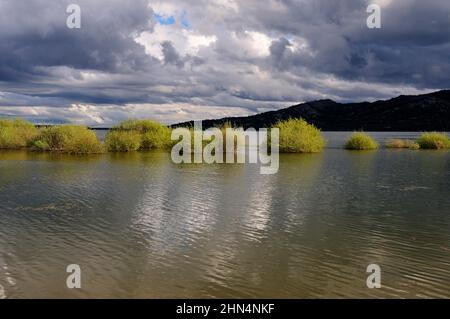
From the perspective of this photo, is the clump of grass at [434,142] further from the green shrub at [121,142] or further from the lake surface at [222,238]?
the lake surface at [222,238]

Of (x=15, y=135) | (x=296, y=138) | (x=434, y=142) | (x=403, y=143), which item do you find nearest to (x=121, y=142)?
(x=15, y=135)

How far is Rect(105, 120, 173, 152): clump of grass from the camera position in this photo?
49188mm

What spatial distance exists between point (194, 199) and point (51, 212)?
224 inches

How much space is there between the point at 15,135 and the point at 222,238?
4547 centimetres

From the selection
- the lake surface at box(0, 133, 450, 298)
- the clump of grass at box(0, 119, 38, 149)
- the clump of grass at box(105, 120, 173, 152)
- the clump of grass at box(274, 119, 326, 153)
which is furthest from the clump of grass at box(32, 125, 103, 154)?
the lake surface at box(0, 133, 450, 298)

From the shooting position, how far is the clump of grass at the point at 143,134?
49.2m

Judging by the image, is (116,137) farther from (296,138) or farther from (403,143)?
(403,143)

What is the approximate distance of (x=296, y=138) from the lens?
1932 inches

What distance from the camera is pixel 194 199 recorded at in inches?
738

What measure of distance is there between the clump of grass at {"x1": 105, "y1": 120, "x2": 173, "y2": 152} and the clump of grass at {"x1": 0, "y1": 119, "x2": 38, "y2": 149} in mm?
9857

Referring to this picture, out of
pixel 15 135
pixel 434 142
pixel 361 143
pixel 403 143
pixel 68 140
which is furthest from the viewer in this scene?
pixel 403 143

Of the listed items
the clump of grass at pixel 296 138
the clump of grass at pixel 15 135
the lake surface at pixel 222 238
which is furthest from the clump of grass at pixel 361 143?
the clump of grass at pixel 15 135

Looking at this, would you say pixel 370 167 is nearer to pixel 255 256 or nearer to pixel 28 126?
pixel 255 256

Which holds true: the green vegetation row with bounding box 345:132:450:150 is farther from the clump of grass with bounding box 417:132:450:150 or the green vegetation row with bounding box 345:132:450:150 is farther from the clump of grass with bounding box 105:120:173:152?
the clump of grass with bounding box 105:120:173:152
